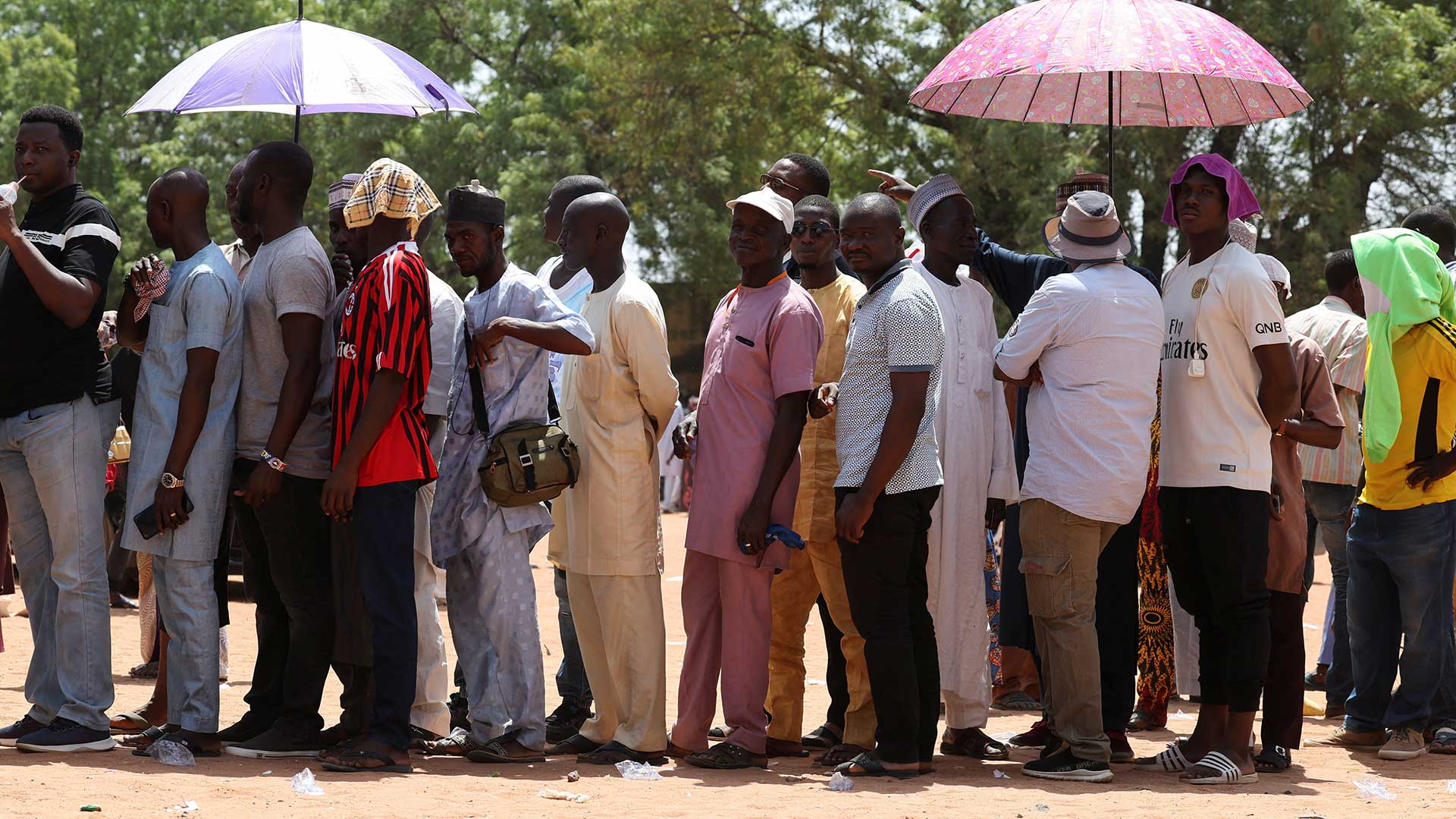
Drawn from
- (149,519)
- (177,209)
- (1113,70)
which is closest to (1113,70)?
(1113,70)

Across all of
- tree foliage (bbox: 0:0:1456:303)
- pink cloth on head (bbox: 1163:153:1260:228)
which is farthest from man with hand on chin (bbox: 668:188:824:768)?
A: tree foliage (bbox: 0:0:1456:303)

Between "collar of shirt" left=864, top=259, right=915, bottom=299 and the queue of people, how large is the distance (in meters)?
0.03

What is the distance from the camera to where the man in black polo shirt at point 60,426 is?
5.75 m

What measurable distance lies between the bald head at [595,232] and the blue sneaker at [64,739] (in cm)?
253

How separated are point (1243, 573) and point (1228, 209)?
53.3 inches

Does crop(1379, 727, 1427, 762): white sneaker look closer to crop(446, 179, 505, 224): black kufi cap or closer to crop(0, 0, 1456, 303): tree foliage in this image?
crop(446, 179, 505, 224): black kufi cap

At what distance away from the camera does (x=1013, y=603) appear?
7.38 meters

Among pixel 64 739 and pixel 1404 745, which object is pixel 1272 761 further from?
pixel 64 739

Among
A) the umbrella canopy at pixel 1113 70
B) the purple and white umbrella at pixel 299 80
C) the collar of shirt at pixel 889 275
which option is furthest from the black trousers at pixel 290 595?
the umbrella canopy at pixel 1113 70

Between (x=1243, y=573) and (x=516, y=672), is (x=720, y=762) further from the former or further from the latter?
(x=1243, y=573)

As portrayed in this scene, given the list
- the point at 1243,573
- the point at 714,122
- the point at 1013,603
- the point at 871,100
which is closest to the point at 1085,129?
the point at 871,100

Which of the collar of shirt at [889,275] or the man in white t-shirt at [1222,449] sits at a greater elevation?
Answer: the collar of shirt at [889,275]

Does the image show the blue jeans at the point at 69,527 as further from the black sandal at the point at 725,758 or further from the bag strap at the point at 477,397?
the black sandal at the point at 725,758

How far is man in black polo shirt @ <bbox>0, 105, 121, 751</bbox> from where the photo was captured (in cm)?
575
